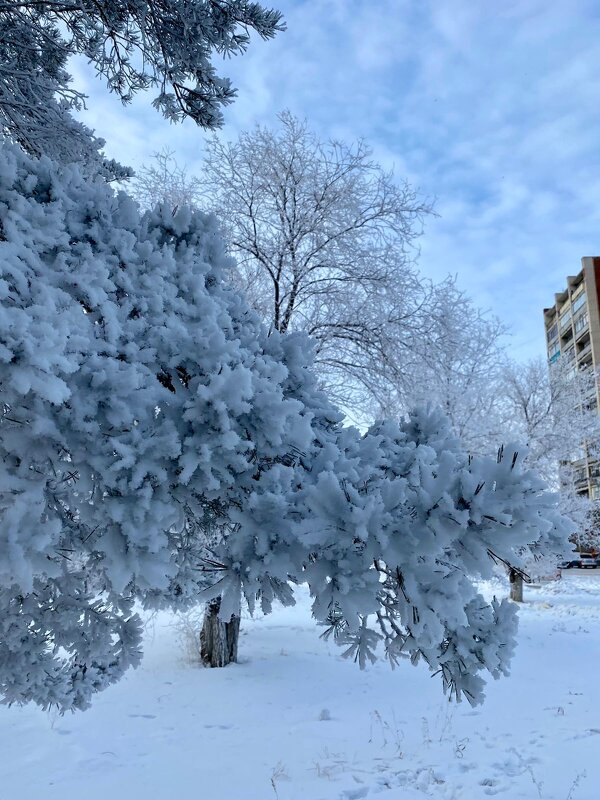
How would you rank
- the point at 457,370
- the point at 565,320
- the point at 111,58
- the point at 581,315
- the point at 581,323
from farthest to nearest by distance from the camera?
1. the point at 565,320
2. the point at 581,315
3. the point at 581,323
4. the point at 457,370
5. the point at 111,58

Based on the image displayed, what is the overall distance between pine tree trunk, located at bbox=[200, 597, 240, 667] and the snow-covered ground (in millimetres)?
244

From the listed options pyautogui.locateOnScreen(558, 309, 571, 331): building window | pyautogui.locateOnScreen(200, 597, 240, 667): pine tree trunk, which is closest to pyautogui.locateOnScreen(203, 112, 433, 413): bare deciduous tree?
pyautogui.locateOnScreen(200, 597, 240, 667): pine tree trunk

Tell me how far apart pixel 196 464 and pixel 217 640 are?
292 inches

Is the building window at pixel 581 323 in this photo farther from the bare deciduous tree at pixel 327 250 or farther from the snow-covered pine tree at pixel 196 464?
the snow-covered pine tree at pixel 196 464

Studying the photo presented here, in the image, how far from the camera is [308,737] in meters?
5.42

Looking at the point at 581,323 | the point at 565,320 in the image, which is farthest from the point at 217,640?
the point at 565,320

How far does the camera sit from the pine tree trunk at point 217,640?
812cm

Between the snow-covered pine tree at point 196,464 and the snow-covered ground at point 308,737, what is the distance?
3.00 meters

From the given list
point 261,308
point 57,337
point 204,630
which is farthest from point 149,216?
point 204,630

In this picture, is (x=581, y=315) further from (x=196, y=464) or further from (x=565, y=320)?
(x=196, y=464)

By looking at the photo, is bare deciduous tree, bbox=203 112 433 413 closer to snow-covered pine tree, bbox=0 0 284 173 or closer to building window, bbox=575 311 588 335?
snow-covered pine tree, bbox=0 0 284 173

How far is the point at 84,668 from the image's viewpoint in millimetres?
3516

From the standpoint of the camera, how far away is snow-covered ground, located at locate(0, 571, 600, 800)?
4.21 meters

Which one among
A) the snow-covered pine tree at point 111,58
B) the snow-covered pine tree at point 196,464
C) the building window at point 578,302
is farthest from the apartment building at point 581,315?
the snow-covered pine tree at point 196,464
